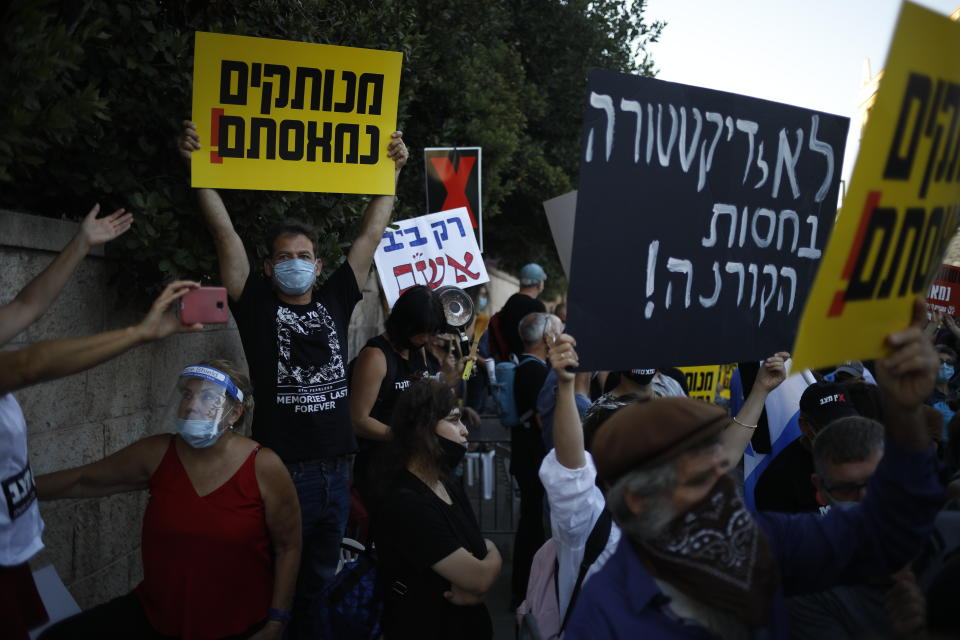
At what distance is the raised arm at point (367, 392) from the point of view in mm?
4586

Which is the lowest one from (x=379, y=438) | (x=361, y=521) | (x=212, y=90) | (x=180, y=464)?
(x=361, y=521)

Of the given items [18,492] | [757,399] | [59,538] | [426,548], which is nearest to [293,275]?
[426,548]

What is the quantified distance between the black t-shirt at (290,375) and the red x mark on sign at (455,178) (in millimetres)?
4702

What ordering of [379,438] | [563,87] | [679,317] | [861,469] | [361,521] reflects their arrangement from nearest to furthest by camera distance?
[861,469], [679,317], [379,438], [361,521], [563,87]

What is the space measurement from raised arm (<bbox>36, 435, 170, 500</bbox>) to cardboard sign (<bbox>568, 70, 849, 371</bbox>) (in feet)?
5.45

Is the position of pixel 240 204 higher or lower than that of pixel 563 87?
lower

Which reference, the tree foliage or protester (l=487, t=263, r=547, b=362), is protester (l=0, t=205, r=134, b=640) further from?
protester (l=487, t=263, r=547, b=362)

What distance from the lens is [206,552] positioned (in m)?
3.19

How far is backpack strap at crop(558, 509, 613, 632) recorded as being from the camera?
2768mm

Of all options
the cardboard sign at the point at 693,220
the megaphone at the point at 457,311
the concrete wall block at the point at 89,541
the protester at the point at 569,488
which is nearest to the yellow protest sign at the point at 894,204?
the protester at the point at 569,488

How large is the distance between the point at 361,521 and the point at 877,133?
3570 mm

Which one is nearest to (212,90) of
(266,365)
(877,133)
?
(266,365)

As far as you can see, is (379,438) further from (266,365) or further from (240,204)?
(240,204)

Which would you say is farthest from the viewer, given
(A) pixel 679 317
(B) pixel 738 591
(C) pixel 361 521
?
(C) pixel 361 521
